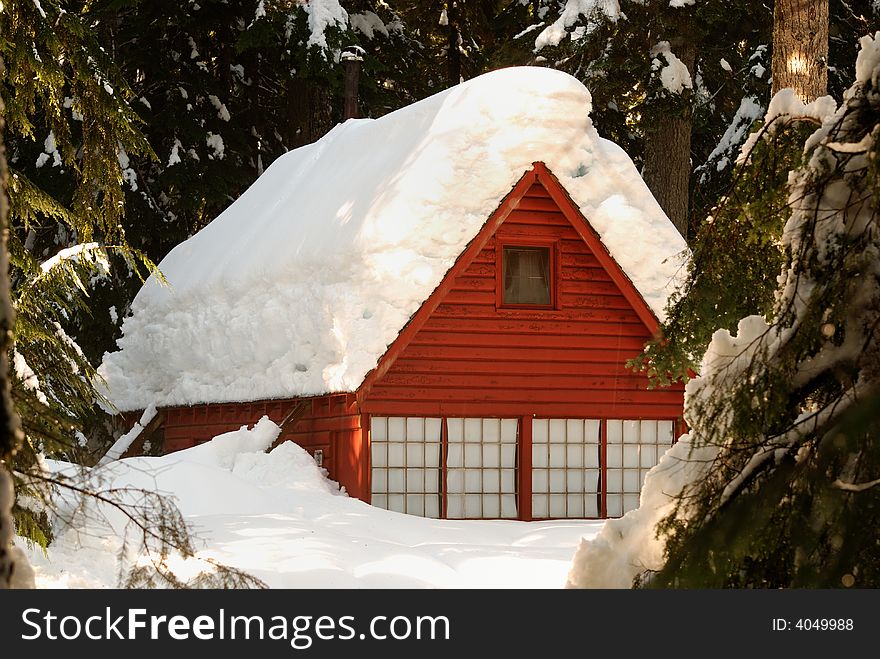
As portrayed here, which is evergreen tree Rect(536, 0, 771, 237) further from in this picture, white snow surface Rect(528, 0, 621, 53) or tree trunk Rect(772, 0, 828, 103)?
tree trunk Rect(772, 0, 828, 103)

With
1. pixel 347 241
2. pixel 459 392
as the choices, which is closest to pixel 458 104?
pixel 347 241

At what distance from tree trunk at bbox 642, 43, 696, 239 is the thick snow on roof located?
5334mm

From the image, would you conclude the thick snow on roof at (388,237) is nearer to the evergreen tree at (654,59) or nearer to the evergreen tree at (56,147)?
the evergreen tree at (654,59)

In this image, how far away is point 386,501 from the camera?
17.7m

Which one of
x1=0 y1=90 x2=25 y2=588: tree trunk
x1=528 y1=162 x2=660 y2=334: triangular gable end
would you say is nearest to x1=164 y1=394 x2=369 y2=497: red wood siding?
x1=528 y1=162 x2=660 y2=334: triangular gable end

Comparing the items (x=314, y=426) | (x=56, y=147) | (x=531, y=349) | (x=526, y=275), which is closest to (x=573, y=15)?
(x=526, y=275)

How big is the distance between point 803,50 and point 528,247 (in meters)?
5.21

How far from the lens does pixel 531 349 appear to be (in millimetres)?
18438

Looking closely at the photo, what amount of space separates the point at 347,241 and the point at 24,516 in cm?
1015

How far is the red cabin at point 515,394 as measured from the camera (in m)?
17.8

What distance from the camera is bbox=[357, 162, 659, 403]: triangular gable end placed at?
1739cm

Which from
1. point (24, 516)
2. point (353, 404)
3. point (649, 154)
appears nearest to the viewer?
point (24, 516)

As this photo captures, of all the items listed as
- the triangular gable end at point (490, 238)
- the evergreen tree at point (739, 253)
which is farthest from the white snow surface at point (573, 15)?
the evergreen tree at point (739, 253)
